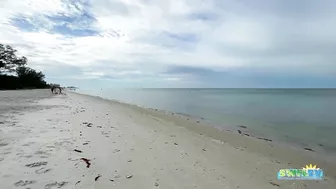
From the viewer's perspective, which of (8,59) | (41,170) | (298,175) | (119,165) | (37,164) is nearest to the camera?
(41,170)

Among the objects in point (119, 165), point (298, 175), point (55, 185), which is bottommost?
point (298, 175)

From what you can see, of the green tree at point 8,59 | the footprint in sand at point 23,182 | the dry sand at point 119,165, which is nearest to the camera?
the footprint in sand at point 23,182

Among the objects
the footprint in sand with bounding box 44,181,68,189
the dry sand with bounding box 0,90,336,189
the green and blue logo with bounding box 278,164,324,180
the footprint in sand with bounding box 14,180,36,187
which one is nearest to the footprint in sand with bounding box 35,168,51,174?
the dry sand with bounding box 0,90,336,189

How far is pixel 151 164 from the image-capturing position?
5.09 m

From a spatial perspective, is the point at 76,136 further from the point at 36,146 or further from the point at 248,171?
the point at 248,171

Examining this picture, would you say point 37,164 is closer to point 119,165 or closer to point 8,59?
point 119,165

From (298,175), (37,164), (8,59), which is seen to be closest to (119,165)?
(37,164)

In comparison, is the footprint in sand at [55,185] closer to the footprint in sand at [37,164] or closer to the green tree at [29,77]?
the footprint in sand at [37,164]

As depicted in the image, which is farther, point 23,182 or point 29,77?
point 29,77

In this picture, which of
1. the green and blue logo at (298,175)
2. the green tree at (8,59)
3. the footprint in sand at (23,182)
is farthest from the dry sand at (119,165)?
the green tree at (8,59)

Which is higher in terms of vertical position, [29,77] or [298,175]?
[29,77]

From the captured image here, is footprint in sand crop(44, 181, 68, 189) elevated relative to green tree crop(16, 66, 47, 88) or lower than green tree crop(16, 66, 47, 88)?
lower

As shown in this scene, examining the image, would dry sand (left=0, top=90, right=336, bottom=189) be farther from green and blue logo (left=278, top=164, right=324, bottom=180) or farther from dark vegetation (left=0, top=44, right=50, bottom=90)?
dark vegetation (left=0, top=44, right=50, bottom=90)

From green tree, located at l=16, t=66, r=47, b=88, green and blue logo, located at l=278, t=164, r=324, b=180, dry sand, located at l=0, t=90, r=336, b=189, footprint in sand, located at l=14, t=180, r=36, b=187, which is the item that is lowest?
green and blue logo, located at l=278, t=164, r=324, b=180
